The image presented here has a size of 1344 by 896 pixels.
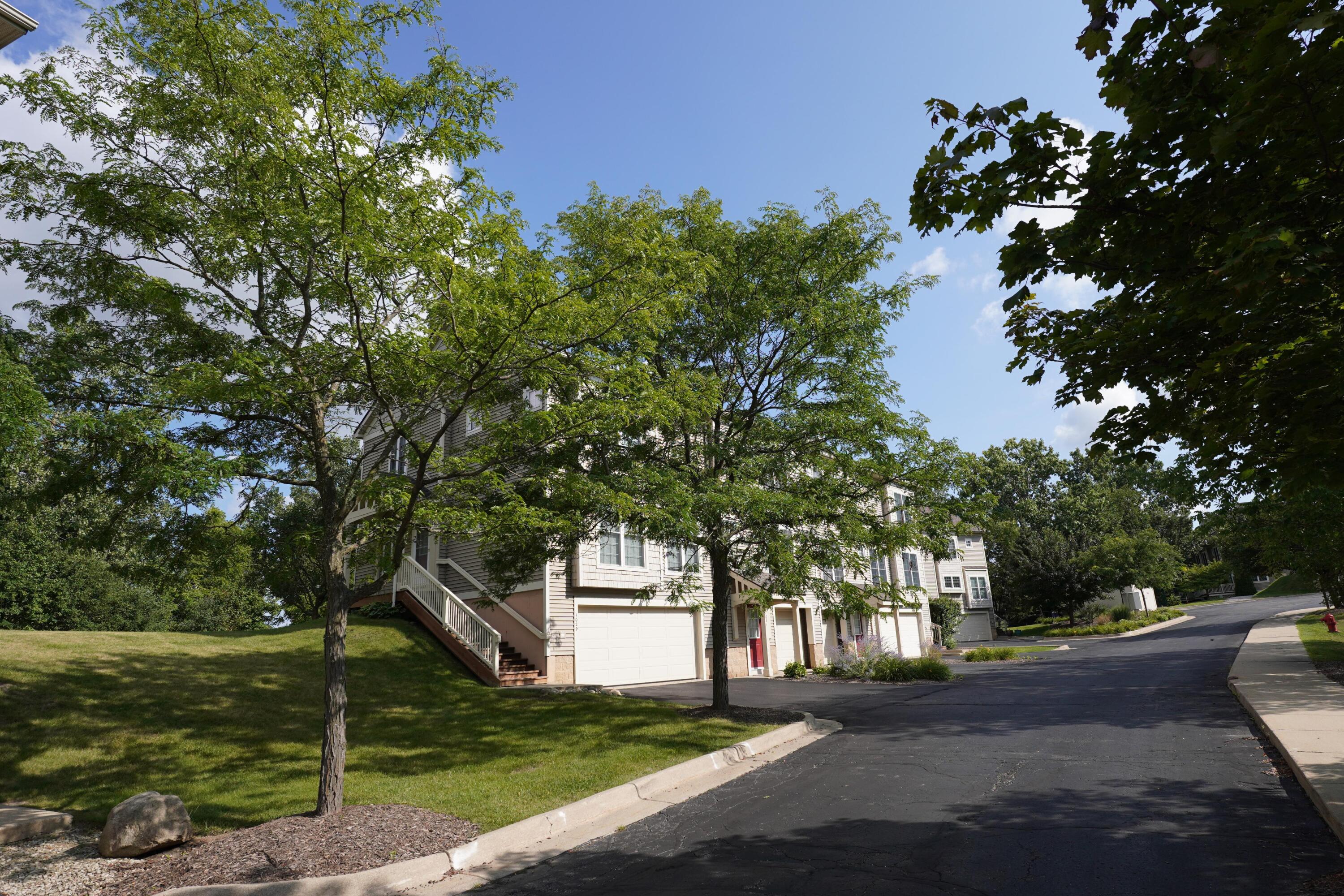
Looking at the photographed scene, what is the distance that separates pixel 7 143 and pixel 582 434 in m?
6.99

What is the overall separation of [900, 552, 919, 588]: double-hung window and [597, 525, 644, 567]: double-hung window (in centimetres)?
2096

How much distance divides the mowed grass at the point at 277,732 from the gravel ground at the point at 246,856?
0.68 m

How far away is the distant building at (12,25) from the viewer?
319 inches

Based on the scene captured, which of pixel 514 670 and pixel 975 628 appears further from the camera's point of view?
pixel 975 628

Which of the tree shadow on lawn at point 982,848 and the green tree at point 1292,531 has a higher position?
the green tree at point 1292,531

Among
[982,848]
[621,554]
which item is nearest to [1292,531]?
[621,554]

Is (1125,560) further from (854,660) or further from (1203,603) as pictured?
(1203,603)

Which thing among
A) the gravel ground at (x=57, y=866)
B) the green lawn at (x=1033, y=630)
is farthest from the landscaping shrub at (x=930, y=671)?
the green lawn at (x=1033, y=630)

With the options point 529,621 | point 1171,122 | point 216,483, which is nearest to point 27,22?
point 216,483

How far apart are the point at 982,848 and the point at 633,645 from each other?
53.4ft

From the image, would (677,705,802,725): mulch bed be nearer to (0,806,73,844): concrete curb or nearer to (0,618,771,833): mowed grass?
(0,618,771,833): mowed grass

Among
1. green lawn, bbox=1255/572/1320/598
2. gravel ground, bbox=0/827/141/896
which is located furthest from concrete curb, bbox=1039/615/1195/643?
gravel ground, bbox=0/827/141/896

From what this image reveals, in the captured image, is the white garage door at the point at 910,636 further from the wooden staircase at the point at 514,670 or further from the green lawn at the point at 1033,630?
the wooden staircase at the point at 514,670

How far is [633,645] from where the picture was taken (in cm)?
2195
